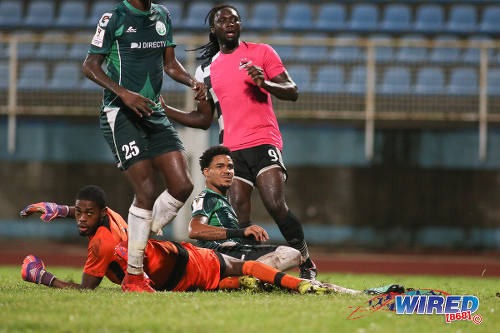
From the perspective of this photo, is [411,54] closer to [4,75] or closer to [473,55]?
[473,55]

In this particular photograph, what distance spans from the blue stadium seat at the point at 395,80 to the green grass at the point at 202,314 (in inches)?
318

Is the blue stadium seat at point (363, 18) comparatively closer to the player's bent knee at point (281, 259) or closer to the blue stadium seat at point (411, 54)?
the blue stadium seat at point (411, 54)

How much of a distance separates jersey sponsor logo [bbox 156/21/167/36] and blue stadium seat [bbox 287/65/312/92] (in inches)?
286


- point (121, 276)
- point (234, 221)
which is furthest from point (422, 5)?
point (121, 276)

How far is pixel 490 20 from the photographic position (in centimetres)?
1515

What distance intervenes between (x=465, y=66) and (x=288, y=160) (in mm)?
3776

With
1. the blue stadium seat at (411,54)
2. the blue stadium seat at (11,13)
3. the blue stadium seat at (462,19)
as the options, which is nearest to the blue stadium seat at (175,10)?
the blue stadium seat at (11,13)

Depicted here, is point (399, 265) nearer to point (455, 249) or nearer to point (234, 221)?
point (455, 249)

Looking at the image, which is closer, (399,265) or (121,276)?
(121,276)

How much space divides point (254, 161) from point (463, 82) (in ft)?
25.0

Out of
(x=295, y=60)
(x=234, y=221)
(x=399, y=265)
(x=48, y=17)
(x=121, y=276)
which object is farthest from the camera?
(x=48, y=17)

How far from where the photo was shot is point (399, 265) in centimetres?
1088

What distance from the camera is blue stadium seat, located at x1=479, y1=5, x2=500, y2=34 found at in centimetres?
1489

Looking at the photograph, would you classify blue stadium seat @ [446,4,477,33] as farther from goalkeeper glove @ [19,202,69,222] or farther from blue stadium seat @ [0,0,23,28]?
goalkeeper glove @ [19,202,69,222]
